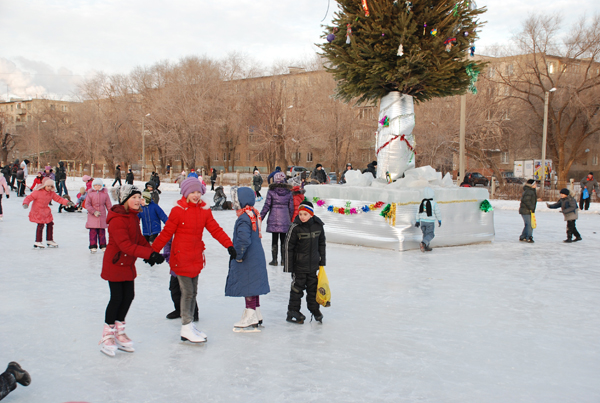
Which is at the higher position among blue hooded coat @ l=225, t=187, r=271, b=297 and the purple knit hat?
the purple knit hat

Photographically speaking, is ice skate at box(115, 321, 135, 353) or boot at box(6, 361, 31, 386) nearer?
boot at box(6, 361, 31, 386)

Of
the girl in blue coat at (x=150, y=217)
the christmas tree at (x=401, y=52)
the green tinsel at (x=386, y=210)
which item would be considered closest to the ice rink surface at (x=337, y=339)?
the girl in blue coat at (x=150, y=217)

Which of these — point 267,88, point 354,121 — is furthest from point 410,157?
point 267,88

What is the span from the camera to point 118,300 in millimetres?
A: 4430

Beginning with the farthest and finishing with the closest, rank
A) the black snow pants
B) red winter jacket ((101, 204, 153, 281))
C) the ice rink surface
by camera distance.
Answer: the black snow pants → red winter jacket ((101, 204, 153, 281)) → the ice rink surface

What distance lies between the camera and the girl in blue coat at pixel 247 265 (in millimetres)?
4820

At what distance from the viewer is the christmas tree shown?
10.2 m

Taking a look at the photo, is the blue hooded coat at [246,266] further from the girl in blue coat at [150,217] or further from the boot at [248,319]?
the girl in blue coat at [150,217]

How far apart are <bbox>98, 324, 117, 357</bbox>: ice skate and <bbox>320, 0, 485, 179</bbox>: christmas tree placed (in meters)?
7.82

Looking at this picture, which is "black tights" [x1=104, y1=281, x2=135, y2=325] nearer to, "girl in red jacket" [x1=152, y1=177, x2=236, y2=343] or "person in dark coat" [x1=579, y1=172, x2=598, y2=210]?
"girl in red jacket" [x1=152, y1=177, x2=236, y2=343]

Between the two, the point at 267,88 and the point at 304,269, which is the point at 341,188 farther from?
the point at 267,88

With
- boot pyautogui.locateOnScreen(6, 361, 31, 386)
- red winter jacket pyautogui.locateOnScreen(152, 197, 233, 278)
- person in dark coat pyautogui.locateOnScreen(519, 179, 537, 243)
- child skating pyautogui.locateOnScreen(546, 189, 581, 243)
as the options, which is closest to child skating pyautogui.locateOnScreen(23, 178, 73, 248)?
red winter jacket pyautogui.locateOnScreen(152, 197, 233, 278)

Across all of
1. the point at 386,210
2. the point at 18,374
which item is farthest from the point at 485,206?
the point at 18,374

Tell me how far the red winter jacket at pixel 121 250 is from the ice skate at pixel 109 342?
1.55ft
